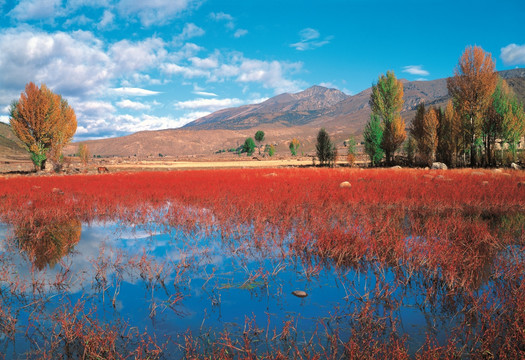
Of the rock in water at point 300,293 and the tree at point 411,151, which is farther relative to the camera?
the tree at point 411,151

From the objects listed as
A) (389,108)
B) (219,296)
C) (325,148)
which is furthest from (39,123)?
(389,108)

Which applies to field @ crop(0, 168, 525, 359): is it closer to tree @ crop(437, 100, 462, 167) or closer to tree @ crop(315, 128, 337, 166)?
tree @ crop(437, 100, 462, 167)

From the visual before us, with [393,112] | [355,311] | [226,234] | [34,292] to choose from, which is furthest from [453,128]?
[34,292]

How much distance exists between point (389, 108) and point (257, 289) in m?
43.2

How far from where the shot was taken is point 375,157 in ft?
142

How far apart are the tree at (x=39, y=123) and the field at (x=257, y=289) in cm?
2778

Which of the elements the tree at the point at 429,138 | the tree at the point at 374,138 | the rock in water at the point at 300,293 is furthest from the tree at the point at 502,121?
the rock in water at the point at 300,293

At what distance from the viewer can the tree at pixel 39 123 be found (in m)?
32.7

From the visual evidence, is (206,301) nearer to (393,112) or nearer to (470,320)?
(470,320)

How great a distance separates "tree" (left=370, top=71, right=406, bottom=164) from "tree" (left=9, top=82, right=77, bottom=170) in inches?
1543

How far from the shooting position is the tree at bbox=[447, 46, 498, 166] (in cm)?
3216

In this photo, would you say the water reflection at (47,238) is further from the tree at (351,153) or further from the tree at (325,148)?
the tree at (325,148)

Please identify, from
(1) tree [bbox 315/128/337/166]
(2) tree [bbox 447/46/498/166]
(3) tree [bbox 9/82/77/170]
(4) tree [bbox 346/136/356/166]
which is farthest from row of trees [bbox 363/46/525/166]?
(3) tree [bbox 9/82/77/170]

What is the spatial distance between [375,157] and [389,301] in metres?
41.2
